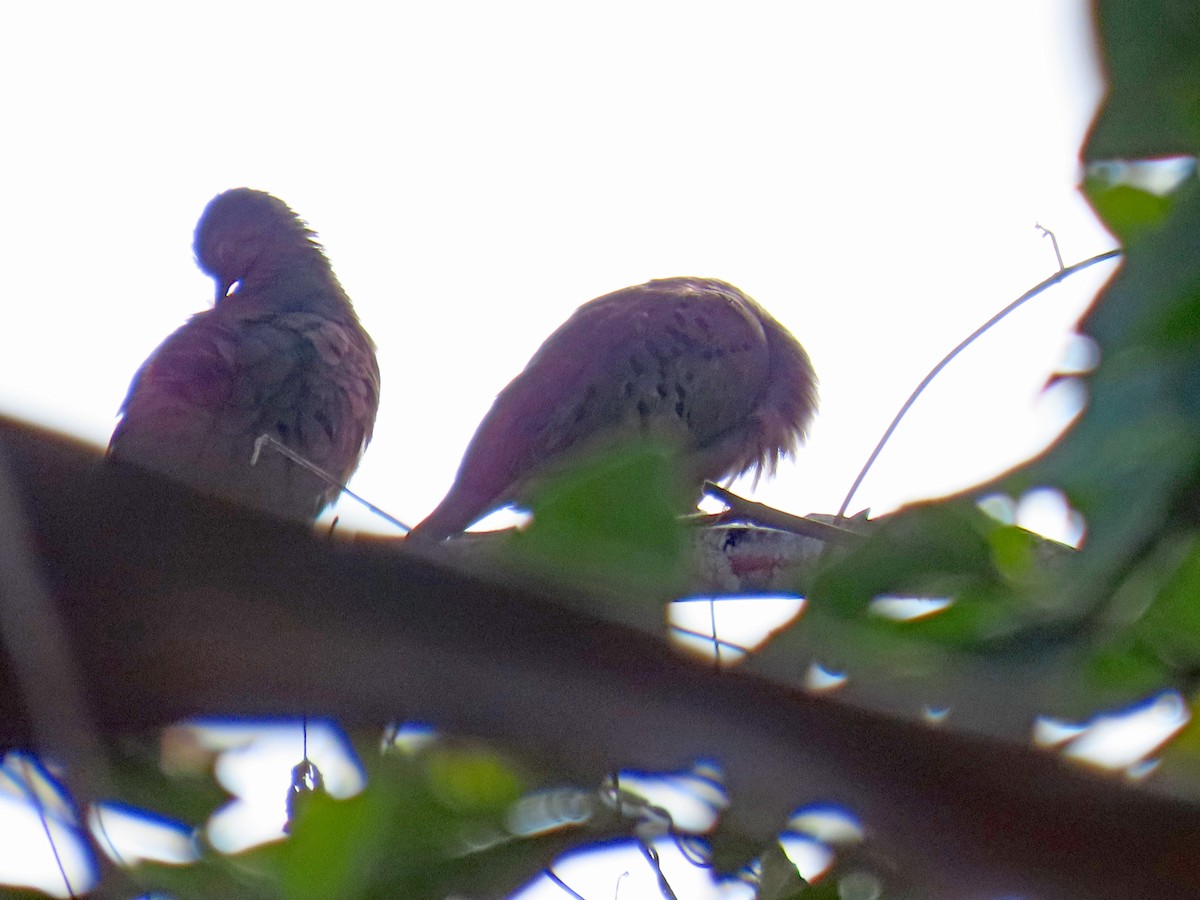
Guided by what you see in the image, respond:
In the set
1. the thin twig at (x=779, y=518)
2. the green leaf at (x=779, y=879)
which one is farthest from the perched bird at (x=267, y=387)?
the green leaf at (x=779, y=879)

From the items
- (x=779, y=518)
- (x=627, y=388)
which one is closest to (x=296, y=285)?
(x=627, y=388)

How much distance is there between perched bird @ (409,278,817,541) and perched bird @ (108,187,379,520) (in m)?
0.59

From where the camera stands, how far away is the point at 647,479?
2.19ft

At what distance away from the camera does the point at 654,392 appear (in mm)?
4520

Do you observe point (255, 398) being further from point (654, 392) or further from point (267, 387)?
point (654, 392)

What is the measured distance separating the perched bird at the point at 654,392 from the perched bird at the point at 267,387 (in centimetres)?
59

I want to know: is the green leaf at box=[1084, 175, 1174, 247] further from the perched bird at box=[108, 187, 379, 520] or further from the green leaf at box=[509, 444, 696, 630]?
the perched bird at box=[108, 187, 379, 520]

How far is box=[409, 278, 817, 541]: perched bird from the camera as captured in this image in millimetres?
4277

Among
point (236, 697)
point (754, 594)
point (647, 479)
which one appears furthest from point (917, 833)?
point (754, 594)

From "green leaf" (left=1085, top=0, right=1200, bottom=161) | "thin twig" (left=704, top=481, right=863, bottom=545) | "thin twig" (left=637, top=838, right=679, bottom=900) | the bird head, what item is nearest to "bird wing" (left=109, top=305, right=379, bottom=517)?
the bird head

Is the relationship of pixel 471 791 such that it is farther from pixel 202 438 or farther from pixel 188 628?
pixel 202 438

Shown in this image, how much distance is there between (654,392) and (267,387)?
4.62ft

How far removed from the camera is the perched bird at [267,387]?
14.3ft

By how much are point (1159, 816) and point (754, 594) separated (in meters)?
1.97
